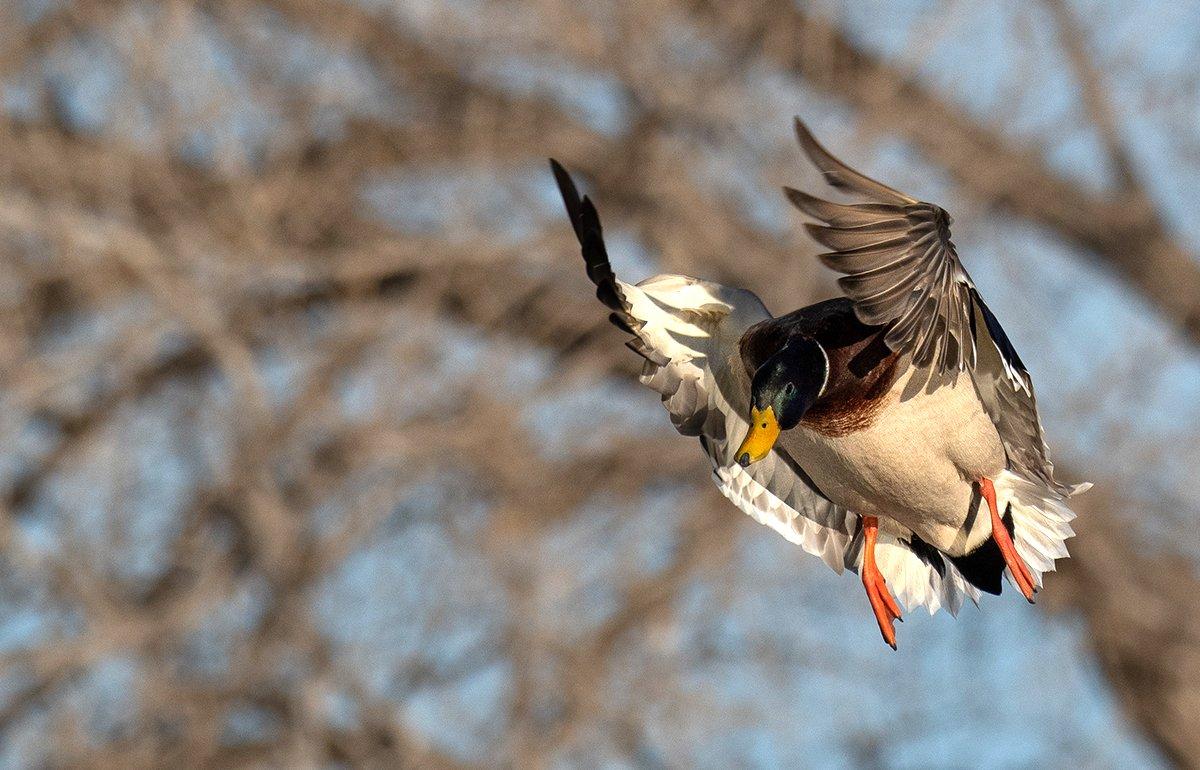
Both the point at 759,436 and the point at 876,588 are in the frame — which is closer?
the point at 759,436

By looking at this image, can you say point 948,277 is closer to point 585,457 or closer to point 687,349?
point 687,349

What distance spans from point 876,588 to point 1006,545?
22cm

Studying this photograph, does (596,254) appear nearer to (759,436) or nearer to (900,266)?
(759,436)

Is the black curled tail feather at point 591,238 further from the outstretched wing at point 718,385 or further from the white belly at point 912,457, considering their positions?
the white belly at point 912,457

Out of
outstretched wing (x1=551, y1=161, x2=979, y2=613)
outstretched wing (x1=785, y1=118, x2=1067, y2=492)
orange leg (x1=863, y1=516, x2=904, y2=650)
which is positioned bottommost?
orange leg (x1=863, y1=516, x2=904, y2=650)

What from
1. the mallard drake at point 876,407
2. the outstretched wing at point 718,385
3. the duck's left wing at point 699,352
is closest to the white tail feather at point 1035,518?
the mallard drake at point 876,407

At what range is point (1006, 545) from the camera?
9.18 feet

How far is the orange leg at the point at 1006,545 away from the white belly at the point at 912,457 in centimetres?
2

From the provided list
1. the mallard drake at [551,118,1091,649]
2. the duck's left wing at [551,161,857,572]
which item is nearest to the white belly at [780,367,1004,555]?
the mallard drake at [551,118,1091,649]

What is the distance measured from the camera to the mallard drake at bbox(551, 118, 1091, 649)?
92.6 inches

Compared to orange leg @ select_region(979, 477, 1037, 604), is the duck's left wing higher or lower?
higher

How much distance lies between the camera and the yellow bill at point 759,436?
8.06 feet

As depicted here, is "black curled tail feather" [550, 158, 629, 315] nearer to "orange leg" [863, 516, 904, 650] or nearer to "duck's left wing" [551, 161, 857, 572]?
"duck's left wing" [551, 161, 857, 572]

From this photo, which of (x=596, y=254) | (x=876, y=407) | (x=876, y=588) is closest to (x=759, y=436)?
(x=876, y=407)
